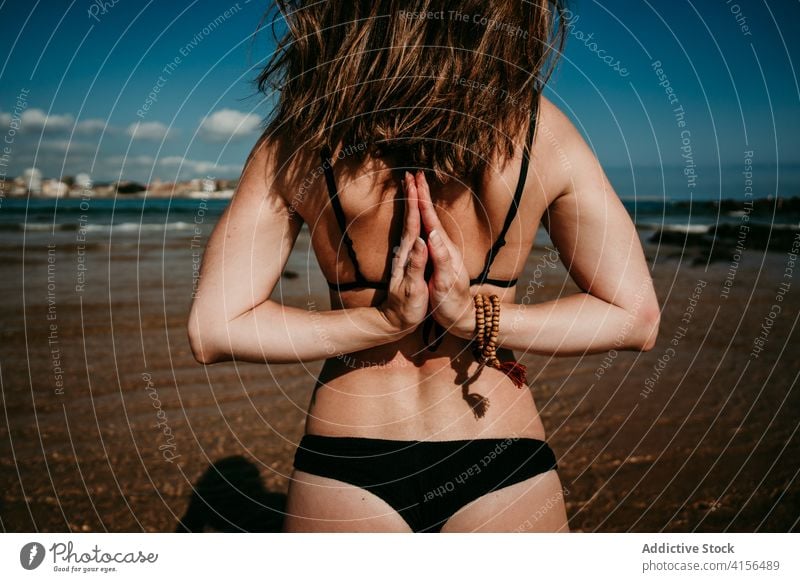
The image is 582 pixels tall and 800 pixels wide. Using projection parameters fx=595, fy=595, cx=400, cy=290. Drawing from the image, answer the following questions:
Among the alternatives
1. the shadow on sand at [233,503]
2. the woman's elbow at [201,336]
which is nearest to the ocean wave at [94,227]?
the shadow on sand at [233,503]

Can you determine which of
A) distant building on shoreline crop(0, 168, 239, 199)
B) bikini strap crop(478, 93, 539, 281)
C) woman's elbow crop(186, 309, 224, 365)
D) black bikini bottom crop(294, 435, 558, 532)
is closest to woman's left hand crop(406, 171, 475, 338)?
bikini strap crop(478, 93, 539, 281)

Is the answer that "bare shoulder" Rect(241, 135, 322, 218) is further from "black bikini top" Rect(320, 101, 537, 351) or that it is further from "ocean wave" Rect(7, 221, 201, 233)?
"ocean wave" Rect(7, 221, 201, 233)

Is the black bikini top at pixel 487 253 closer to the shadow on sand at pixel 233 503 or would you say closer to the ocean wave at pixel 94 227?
the shadow on sand at pixel 233 503

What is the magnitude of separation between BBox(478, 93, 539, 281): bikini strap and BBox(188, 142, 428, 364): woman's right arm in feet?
1.07

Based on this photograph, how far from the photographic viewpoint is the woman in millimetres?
1643

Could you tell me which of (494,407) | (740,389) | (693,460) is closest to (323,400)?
(494,407)

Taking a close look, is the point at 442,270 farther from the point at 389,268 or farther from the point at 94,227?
the point at 94,227

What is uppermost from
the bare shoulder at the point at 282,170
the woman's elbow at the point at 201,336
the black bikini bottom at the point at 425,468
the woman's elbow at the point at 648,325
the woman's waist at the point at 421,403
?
the bare shoulder at the point at 282,170

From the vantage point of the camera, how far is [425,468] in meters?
1.86

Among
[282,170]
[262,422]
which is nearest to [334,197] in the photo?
[282,170]

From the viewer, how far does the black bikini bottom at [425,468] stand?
1837 mm

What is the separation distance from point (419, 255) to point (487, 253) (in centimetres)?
30

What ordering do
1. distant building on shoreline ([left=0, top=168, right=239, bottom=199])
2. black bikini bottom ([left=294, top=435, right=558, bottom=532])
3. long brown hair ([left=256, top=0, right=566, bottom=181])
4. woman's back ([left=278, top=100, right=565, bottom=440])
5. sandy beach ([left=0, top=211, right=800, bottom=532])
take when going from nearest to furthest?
long brown hair ([left=256, top=0, right=566, bottom=181])
woman's back ([left=278, top=100, right=565, bottom=440])
black bikini bottom ([left=294, top=435, right=558, bottom=532])
sandy beach ([left=0, top=211, right=800, bottom=532])
distant building on shoreline ([left=0, top=168, right=239, bottom=199])
